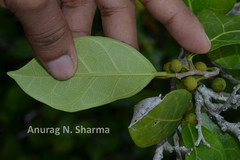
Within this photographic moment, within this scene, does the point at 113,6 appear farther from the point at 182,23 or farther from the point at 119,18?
the point at 182,23

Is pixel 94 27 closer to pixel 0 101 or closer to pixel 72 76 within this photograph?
pixel 0 101

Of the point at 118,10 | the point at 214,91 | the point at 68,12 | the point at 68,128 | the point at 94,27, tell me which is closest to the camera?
the point at 214,91

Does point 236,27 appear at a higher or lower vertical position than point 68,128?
higher

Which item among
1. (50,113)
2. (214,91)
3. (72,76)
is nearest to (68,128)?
(50,113)

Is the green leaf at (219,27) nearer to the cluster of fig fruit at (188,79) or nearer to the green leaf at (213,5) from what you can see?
the green leaf at (213,5)

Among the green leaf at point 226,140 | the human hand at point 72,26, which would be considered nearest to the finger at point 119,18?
the human hand at point 72,26

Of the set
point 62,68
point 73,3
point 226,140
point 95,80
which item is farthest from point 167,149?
point 73,3
